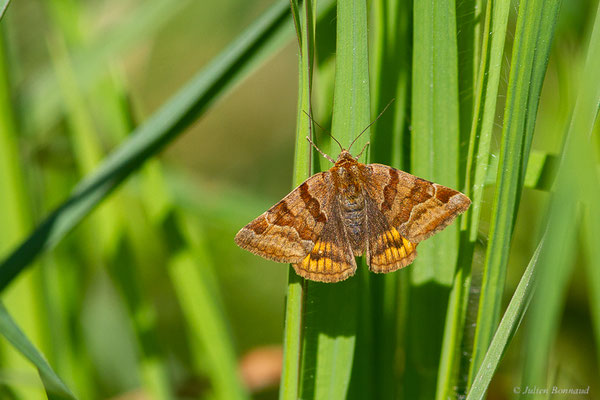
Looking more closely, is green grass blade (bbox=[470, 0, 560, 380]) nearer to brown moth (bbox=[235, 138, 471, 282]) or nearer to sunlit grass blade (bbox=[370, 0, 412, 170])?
brown moth (bbox=[235, 138, 471, 282])

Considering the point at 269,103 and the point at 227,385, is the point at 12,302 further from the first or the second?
the point at 269,103

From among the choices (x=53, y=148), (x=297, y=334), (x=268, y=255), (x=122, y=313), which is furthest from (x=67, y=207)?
(x=122, y=313)

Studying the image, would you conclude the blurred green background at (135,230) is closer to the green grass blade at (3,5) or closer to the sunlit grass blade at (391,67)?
the sunlit grass blade at (391,67)

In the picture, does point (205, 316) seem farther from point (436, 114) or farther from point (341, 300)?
point (436, 114)

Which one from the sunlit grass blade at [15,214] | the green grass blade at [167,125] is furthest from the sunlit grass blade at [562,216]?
the sunlit grass blade at [15,214]

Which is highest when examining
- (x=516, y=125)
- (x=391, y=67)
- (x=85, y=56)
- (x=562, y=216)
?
(x=85, y=56)

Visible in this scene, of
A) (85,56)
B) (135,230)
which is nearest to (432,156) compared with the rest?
(85,56)
